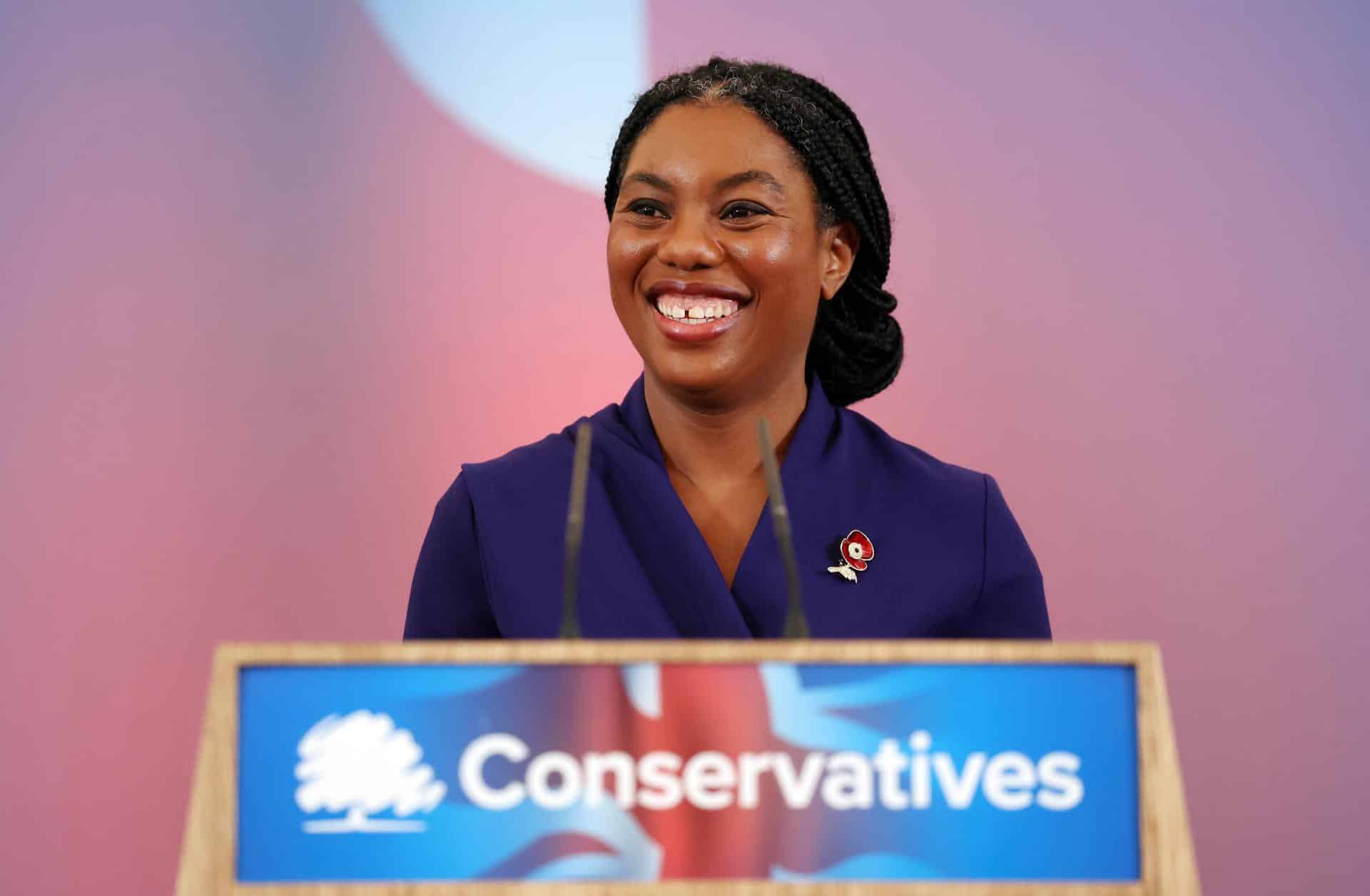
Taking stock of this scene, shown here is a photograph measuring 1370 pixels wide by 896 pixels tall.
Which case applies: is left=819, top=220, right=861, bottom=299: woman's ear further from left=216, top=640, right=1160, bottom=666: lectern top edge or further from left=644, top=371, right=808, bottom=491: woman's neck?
left=216, top=640, right=1160, bottom=666: lectern top edge

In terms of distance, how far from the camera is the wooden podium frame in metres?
0.83

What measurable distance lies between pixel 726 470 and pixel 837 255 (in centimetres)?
27

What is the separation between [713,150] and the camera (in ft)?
4.96

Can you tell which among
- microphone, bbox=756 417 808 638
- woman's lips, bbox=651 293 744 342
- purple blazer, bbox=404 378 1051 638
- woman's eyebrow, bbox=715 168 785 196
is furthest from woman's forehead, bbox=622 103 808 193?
microphone, bbox=756 417 808 638

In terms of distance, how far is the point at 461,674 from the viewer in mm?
846

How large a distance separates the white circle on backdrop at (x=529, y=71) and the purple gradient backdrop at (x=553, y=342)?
0.03 metres

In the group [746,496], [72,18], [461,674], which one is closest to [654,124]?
[746,496]

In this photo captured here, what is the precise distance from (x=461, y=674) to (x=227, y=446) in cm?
154

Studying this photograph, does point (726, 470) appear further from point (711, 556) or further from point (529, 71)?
point (529, 71)

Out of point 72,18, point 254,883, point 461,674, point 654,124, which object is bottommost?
point 254,883

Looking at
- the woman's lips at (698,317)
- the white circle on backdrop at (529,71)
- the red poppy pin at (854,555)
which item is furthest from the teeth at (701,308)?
the white circle on backdrop at (529,71)

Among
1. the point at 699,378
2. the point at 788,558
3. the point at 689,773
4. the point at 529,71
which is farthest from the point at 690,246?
the point at 529,71

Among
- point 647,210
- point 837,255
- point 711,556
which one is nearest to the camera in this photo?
point 711,556

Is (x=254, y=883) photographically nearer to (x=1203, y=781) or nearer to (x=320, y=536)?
(x=320, y=536)
